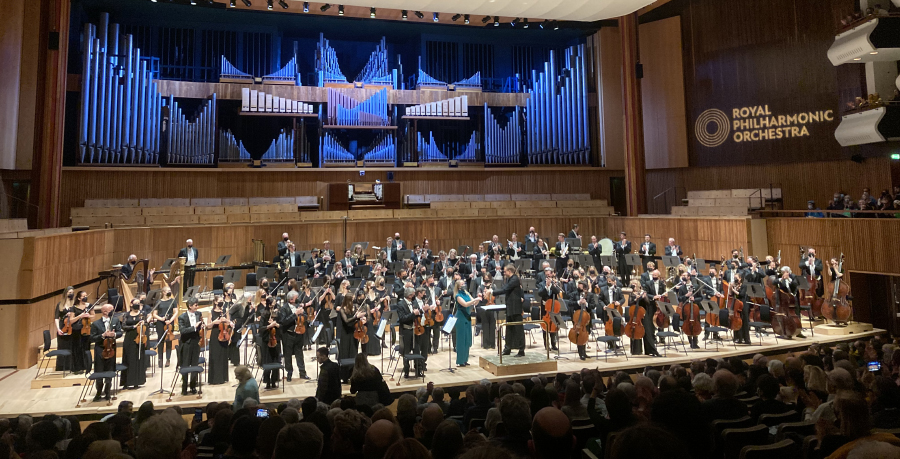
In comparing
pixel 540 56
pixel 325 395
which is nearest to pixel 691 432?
pixel 325 395

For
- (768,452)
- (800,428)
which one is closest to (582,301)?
(800,428)

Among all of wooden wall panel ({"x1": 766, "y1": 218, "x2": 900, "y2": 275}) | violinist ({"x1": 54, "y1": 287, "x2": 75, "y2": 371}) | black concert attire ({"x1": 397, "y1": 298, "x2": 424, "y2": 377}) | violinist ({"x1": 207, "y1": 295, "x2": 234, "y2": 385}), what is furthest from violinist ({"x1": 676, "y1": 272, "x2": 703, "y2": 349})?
violinist ({"x1": 54, "y1": 287, "x2": 75, "y2": 371})

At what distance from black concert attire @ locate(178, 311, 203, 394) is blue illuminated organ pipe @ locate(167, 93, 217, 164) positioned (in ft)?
31.4

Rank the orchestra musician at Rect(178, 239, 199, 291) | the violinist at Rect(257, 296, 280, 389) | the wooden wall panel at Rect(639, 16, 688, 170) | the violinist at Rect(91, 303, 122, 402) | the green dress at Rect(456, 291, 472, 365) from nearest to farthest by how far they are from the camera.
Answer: the violinist at Rect(91, 303, 122, 402)
the violinist at Rect(257, 296, 280, 389)
the green dress at Rect(456, 291, 472, 365)
the orchestra musician at Rect(178, 239, 199, 291)
the wooden wall panel at Rect(639, 16, 688, 170)

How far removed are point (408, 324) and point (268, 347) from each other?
2.00 metres

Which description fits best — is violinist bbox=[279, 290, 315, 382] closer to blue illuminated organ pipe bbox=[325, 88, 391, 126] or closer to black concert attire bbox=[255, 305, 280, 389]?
black concert attire bbox=[255, 305, 280, 389]

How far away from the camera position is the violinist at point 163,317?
300 inches

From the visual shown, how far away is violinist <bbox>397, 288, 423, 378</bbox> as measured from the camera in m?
7.95

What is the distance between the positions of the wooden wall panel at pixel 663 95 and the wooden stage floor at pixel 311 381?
887 cm

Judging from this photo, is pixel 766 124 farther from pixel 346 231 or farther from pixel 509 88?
pixel 346 231

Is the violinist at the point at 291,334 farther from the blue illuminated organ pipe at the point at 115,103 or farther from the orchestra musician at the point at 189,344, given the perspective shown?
the blue illuminated organ pipe at the point at 115,103

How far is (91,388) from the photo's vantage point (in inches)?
301

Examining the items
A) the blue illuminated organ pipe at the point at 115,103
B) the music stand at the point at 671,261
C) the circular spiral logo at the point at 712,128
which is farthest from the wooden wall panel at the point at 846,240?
the blue illuminated organ pipe at the point at 115,103

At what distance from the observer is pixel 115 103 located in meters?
14.8
